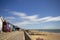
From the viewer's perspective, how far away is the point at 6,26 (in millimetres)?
5031

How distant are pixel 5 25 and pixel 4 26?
65mm

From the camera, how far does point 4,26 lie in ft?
16.3

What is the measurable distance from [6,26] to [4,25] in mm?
92

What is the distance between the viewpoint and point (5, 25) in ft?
16.4

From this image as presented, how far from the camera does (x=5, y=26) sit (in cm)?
502

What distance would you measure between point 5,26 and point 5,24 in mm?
111

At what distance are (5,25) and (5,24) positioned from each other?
104 millimetres

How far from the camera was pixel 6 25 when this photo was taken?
5.03 m

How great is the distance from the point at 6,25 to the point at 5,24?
0.09m

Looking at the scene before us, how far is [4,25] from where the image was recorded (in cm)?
497

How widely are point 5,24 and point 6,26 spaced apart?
109 millimetres

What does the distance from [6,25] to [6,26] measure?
34mm

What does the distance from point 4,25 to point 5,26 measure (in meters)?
0.06

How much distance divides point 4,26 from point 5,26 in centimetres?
6
